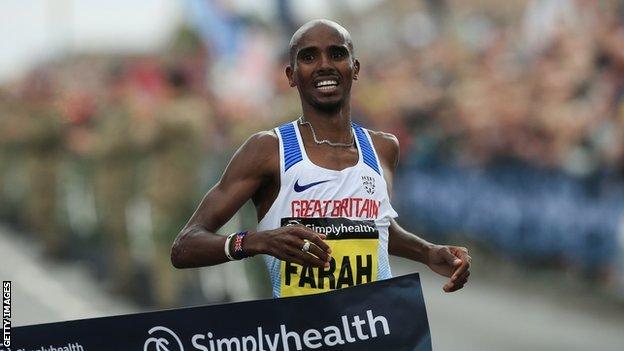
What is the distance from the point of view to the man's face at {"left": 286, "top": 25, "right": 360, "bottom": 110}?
15.0 ft

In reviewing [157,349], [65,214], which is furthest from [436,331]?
[65,214]

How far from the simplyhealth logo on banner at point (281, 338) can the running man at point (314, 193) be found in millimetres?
213

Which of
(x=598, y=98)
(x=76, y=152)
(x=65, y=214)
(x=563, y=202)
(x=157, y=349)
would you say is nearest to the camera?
(x=157, y=349)

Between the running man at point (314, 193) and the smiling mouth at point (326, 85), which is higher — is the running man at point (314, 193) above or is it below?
below

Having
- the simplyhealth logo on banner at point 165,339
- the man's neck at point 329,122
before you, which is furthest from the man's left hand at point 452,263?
the simplyhealth logo on banner at point 165,339

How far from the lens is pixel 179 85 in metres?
15.2

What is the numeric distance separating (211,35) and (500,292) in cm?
900

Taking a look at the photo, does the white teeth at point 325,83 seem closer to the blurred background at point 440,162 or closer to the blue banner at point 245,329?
the blue banner at point 245,329

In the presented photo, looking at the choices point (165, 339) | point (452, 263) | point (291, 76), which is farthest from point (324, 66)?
point (165, 339)

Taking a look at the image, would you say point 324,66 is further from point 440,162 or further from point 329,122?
point 440,162

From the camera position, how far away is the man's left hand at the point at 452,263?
4539 millimetres

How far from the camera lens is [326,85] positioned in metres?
4.59

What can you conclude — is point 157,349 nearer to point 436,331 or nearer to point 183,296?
point 436,331

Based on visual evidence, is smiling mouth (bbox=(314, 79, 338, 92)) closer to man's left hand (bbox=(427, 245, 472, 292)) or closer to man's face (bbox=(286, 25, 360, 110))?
man's face (bbox=(286, 25, 360, 110))
